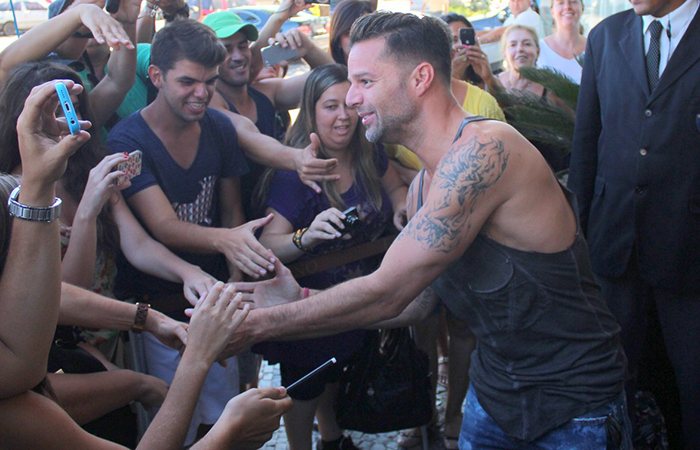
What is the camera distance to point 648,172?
2.89 metres

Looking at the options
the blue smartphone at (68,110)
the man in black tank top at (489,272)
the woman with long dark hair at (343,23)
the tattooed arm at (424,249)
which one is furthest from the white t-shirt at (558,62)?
the blue smartphone at (68,110)

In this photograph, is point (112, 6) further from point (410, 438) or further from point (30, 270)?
point (410, 438)

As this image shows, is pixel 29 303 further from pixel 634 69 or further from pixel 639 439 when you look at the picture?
pixel 639 439

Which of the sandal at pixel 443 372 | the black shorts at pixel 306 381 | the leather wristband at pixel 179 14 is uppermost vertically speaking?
the leather wristband at pixel 179 14

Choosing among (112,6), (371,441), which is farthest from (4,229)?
(371,441)

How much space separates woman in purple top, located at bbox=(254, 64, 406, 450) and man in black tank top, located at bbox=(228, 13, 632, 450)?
869 millimetres

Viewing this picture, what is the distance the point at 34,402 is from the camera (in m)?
1.50

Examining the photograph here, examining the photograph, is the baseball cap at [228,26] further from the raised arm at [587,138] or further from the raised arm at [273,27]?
the raised arm at [587,138]

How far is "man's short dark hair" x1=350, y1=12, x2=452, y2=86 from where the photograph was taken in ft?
7.41

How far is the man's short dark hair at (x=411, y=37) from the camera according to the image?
2260 millimetres

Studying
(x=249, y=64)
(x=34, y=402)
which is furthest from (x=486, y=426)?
(x=249, y=64)

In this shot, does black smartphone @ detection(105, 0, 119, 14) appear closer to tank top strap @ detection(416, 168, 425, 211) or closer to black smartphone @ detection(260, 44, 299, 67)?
black smartphone @ detection(260, 44, 299, 67)

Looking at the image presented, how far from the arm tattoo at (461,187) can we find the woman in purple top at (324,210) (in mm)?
1073

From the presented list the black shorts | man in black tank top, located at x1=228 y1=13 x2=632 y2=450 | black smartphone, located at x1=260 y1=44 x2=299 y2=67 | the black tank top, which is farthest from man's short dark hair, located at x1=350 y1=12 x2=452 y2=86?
black smartphone, located at x1=260 y1=44 x2=299 y2=67
